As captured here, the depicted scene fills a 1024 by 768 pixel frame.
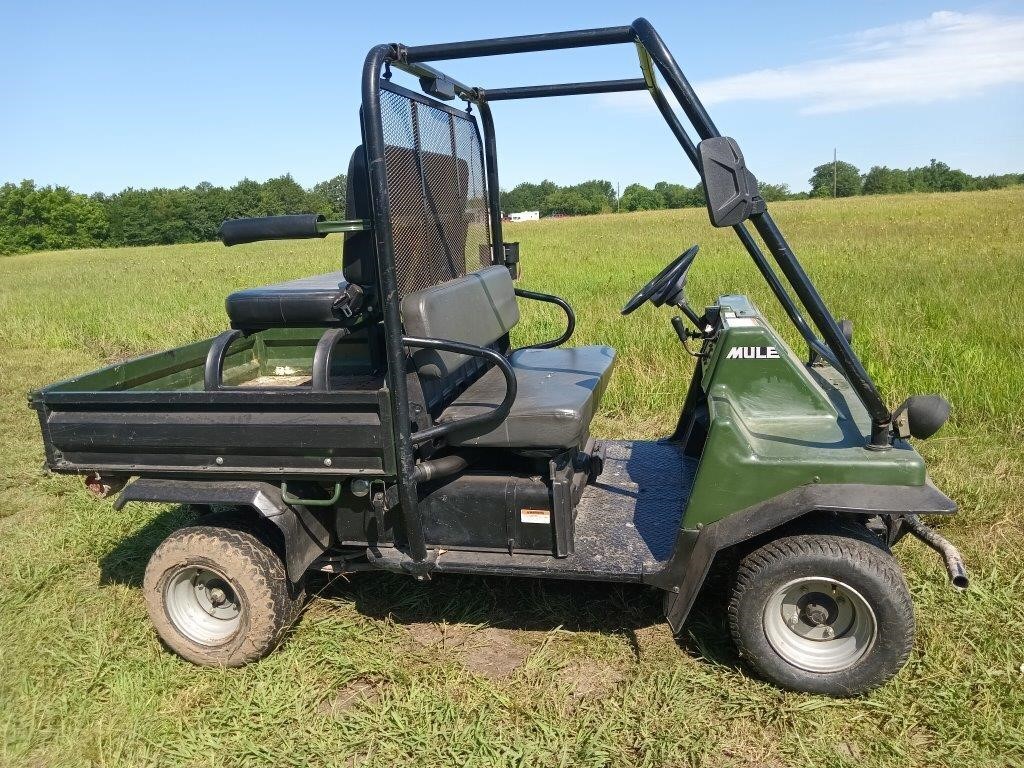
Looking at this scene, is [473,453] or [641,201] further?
[641,201]

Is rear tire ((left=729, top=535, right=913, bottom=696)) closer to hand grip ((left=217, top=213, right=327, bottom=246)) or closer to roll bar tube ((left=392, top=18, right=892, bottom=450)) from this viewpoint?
roll bar tube ((left=392, top=18, right=892, bottom=450))

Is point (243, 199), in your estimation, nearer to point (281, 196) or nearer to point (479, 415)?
point (281, 196)

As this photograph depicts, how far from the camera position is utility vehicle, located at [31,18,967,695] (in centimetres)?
250

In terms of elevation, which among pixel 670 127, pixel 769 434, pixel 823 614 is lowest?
pixel 823 614

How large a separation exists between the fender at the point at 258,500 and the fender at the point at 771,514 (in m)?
1.40

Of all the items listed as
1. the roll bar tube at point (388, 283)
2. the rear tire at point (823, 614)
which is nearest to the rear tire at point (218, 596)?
the roll bar tube at point (388, 283)

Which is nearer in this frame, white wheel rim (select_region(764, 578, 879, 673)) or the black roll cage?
the black roll cage

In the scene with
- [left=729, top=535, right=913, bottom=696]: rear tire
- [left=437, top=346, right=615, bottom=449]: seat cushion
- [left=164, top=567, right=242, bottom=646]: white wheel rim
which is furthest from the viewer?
[left=164, top=567, right=242, bottom=646]: white wheel rim

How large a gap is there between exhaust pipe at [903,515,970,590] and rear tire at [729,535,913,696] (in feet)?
0.54

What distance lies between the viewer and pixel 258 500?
9.46 feet

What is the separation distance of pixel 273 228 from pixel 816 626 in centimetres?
245

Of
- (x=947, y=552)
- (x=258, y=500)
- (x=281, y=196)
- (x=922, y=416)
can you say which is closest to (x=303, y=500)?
(x=258, y=500)

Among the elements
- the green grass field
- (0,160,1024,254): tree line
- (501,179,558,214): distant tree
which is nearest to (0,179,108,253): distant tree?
(0,160,1024,254): tree line

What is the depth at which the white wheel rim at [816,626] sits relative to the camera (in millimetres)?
2650
